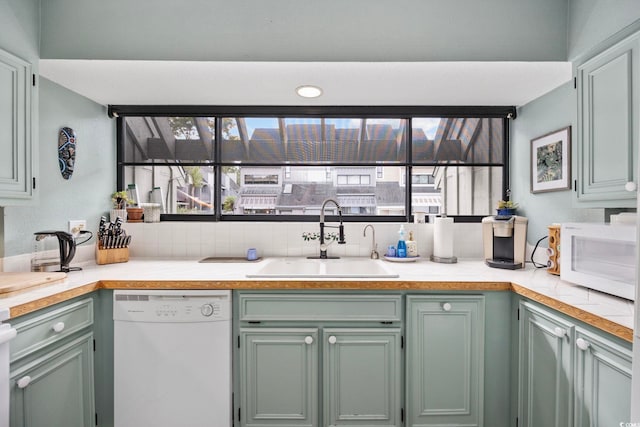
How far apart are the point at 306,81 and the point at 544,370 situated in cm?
197

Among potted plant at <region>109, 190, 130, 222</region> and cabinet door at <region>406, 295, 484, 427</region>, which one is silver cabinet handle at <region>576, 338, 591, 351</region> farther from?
potted plant at <region>109, 190, 130, 222</region>

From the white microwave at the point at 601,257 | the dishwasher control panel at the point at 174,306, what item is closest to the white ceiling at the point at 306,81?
the white microwave at the point at 601,257

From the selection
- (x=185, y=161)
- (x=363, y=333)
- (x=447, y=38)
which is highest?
(x=447, y=38)

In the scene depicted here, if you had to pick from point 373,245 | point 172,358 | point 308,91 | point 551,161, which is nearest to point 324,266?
point 373,245

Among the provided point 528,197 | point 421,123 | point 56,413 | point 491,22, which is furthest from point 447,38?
point 56,413

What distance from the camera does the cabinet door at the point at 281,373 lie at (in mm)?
1605

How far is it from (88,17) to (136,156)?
1.02 metres

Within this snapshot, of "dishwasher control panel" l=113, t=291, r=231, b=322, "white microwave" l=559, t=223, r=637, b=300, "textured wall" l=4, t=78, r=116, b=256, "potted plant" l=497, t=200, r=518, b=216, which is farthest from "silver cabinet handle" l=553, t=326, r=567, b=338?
"textured wall" l=4, t=78, r=116, b=256

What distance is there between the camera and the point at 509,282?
160 cm

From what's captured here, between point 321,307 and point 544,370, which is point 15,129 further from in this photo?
point 544,370

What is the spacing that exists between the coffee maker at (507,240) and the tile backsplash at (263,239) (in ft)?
1.16

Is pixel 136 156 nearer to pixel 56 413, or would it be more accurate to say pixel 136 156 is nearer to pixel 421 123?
pixel 56 413

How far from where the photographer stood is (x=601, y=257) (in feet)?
4.40

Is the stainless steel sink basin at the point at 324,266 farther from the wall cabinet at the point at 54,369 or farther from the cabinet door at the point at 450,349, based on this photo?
the wall cabinet at the point at 54,369
